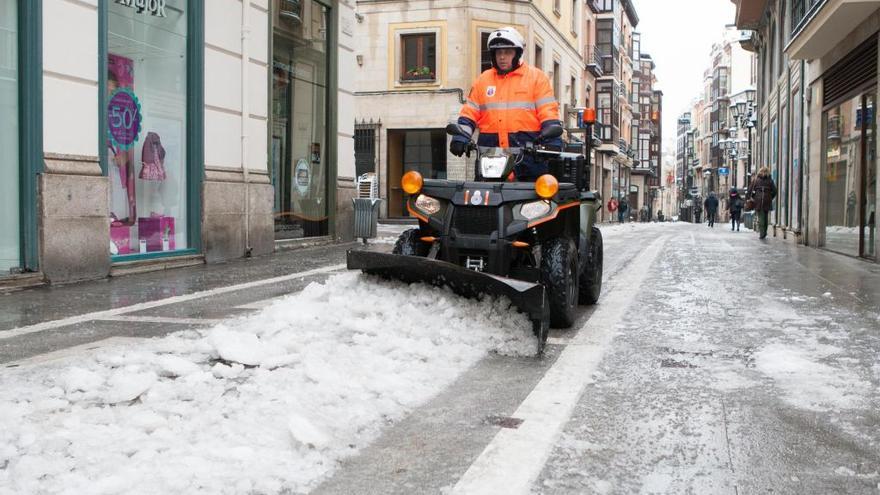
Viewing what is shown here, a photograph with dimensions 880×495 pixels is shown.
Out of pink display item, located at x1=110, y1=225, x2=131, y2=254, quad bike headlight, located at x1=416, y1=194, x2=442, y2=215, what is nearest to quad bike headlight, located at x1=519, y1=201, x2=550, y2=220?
quad bike headlight, located at x1=416, y1=194, x2=442, y2=215

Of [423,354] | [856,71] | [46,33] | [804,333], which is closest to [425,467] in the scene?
[423,354]

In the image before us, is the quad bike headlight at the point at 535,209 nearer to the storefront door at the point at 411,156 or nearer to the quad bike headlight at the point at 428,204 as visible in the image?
the quad bike headlight at the point at 428,204

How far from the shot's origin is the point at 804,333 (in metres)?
5.36

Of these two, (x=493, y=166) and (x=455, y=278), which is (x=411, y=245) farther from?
(x=455, y=278)

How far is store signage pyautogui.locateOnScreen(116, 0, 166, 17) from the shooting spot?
9225 millimetres

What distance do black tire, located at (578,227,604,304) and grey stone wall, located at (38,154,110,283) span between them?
16.0ft

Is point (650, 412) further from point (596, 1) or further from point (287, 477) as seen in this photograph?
point (596, 1)

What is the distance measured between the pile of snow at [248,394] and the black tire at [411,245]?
58cm

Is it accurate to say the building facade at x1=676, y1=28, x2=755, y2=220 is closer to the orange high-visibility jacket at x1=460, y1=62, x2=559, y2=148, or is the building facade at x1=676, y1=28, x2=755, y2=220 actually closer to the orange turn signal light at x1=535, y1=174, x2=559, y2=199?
the orange high-visibility jacket at x1=460, y1=62, x2=559, y2=148

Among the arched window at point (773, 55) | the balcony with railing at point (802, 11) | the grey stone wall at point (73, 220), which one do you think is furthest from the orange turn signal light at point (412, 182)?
the arched window at point (773, 55)

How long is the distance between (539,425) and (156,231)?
755cm

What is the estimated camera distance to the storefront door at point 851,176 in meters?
12.9

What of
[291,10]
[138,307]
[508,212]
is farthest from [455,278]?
[291,10]

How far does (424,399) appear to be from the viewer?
3.58 m
